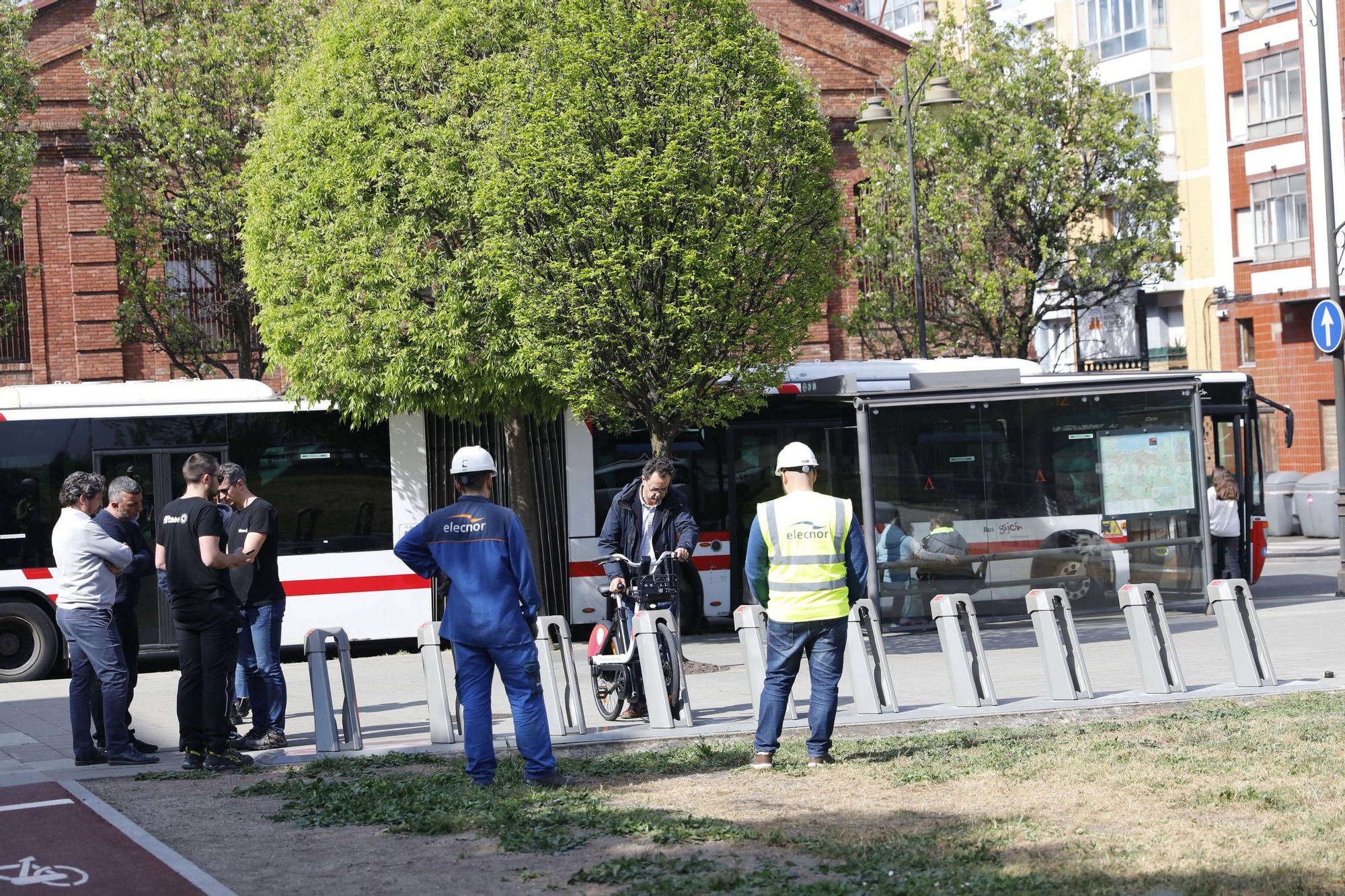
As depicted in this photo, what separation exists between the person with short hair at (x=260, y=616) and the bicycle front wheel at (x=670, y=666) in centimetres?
265

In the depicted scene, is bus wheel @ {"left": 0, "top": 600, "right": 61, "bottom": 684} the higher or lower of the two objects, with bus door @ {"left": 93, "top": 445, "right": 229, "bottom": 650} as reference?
lower

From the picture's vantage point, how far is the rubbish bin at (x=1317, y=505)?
102 feet

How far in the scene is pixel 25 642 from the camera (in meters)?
15.6

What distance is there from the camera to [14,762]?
9859mm

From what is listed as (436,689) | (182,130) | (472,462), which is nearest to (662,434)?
(436,689)

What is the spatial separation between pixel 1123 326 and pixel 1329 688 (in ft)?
100

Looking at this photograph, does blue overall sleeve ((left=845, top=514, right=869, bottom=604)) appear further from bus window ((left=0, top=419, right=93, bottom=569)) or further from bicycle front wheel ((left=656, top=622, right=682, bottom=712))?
bus window ((left=0, top=419, right=93, bottom=569))

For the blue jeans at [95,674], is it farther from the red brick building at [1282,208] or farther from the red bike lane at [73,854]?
the red brick building at [1282,208]

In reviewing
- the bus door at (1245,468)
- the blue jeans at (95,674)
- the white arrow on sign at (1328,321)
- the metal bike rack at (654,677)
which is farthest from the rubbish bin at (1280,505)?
the blue jeans at (95,674)

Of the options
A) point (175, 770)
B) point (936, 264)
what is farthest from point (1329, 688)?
point (936, 264)

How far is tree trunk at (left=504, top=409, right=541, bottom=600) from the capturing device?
662 inches

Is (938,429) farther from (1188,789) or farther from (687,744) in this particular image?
(1188,789)

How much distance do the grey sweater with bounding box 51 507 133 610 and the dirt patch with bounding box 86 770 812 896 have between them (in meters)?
1.93

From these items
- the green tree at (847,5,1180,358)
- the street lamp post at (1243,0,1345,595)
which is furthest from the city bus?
the green tree at (847,5,1180,358)
